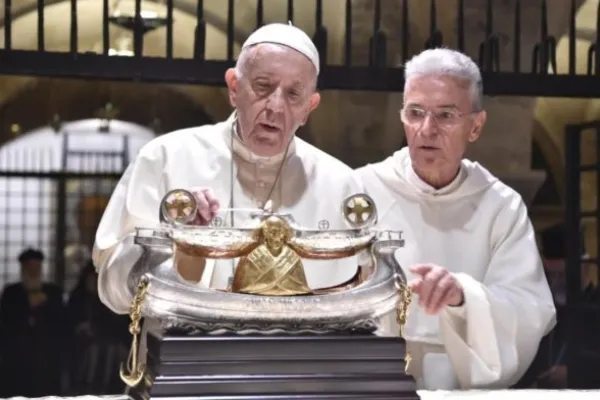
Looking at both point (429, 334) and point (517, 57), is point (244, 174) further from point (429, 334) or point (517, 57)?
point (517, 57)

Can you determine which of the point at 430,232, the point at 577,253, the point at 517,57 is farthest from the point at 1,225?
the point at 430,232

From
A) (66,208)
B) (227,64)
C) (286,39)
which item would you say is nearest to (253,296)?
(286,39)

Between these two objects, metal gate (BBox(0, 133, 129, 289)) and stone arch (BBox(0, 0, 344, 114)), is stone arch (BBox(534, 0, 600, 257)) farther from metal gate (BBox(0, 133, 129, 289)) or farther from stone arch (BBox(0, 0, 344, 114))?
metal gate (BBox(0, 133, 129, 289))

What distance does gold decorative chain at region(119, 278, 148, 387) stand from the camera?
7.05 feet

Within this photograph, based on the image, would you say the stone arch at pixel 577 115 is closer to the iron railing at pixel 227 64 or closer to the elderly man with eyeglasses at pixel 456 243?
the iron railing at pixel 227 64

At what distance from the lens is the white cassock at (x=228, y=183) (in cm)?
275

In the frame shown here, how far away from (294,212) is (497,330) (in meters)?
0.55

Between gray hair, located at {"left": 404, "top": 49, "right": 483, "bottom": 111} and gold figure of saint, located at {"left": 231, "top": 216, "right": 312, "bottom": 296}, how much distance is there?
0.91 m

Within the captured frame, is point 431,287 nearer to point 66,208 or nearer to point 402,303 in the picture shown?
point 402,303

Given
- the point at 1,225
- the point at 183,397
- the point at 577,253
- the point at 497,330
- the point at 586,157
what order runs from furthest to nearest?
the point at 1,225
the point at 586,157
the point at 577,253
the point at 497,330
the point at 183,397

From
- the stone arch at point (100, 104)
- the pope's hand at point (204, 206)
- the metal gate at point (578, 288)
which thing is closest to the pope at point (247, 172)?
the pope's hand at point (204, 206)

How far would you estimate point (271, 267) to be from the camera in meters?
2.27

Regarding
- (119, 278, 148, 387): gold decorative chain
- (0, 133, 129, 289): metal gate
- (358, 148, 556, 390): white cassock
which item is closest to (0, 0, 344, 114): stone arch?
(0, 133, 129, 289): metal gate

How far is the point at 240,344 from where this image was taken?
210cm
